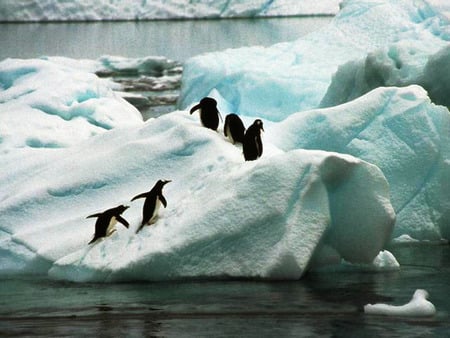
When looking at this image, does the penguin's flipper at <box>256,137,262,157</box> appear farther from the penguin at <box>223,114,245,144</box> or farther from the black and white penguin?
the penguin at <box>223,114,245,144</box>

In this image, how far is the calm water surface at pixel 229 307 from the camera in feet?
20.1

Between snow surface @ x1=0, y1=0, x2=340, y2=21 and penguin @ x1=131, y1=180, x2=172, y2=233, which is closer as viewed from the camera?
penguin @ x1=131, y1=180, x2=172, y2=233

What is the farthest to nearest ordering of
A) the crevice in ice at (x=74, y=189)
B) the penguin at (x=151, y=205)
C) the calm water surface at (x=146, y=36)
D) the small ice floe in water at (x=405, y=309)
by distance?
1. the calm water surface at (x=146, y=36)
2. the crevice in ice at (x=74, y=189)
3. the penguin at (x=151, y=205)
4. the small ice floe in water at (x=405, y=309)

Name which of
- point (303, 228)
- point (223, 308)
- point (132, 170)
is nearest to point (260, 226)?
point (303, 228)

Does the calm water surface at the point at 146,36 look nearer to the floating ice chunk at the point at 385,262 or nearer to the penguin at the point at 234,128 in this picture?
the penguin at the point at 234,128

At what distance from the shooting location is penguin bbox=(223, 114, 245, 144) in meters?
8.46

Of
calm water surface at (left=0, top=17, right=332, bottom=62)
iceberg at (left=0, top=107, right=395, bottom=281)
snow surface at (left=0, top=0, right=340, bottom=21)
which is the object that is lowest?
iceberg at (left=0, top=107, right=395, bottom=281)

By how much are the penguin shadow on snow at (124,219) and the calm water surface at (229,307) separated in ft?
1.44

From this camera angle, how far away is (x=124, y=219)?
25.3 ft

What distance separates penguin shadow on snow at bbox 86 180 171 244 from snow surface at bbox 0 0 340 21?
46518 millimetres

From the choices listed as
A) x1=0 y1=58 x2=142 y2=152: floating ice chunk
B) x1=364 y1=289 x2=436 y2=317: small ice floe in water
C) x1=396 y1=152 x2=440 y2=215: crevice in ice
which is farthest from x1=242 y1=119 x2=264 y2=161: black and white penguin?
x1=0 y1=58 x2=142 y2=152: floating ice chunk

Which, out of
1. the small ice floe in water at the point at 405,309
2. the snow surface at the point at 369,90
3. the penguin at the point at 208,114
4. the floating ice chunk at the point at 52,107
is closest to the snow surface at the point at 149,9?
the snow surface at the point at 369,90

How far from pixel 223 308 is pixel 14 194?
99.7 inches

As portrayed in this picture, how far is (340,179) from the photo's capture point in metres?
7.43
